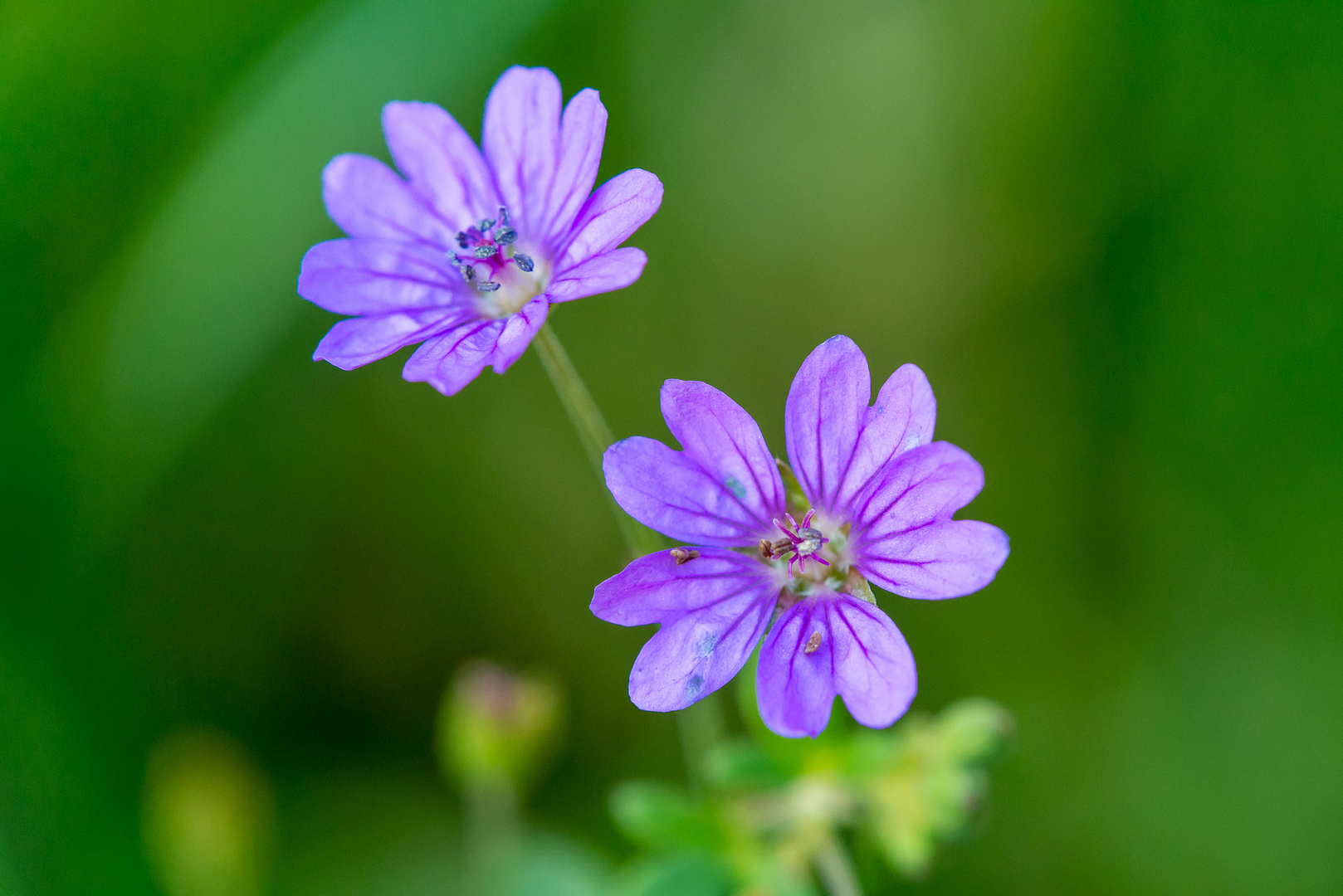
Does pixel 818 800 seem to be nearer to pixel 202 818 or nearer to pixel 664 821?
pixel 664 821

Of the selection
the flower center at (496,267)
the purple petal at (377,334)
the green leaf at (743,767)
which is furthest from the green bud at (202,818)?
the flower center at (496,267)

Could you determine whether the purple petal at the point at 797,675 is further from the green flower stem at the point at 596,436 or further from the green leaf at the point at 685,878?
the green leaf at the point at 685,878

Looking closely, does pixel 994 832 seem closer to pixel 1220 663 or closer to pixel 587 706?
pixel 1220 663

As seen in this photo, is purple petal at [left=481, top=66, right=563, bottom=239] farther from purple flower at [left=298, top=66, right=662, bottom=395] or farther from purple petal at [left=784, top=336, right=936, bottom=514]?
purple petal at [left=784, top=336, right=936, bottom=514]

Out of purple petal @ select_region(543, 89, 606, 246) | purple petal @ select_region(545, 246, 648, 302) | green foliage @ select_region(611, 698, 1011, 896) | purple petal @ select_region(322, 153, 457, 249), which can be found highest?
purple petal @ select_region(322, 153, 457, 249)

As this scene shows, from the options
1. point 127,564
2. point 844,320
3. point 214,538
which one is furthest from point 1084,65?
point 127,564

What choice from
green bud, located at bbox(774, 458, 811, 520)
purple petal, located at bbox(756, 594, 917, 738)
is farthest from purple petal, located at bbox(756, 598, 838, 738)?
green bud, located at bbox(774, 458, 811, 520)
